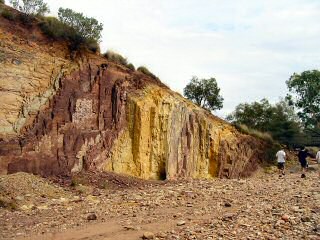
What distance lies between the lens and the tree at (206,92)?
41406mm

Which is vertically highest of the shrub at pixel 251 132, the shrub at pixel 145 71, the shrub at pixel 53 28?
the shrub at pixel 53 28

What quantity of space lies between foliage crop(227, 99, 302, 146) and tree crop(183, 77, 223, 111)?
9.47 feet

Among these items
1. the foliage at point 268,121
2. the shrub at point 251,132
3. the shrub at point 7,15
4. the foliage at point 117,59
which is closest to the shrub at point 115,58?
the foliage at point 117,59

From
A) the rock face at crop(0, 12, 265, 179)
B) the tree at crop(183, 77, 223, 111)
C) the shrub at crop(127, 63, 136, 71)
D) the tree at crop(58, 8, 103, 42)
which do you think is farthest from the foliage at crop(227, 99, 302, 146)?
the tree at crop(58, 8, 103, 42)

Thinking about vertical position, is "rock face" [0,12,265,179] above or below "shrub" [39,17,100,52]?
below

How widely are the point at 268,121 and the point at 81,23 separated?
2381cm

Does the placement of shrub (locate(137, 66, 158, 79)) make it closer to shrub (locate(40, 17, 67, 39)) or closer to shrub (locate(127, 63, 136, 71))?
shrub (locate(127, 63, 136, 71))

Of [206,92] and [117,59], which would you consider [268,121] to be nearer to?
[206,92]

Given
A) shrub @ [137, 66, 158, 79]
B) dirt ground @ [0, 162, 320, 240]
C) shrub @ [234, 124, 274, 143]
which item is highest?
shrub @ [137, 66, 158, 79]

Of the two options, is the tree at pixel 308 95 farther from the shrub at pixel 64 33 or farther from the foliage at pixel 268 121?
the shrub at pixel 64 33

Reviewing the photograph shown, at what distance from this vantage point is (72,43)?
2459cm

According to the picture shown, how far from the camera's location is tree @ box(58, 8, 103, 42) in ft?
84.1

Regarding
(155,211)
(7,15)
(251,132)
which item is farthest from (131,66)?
(155,211)

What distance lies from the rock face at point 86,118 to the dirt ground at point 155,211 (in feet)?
6.14
